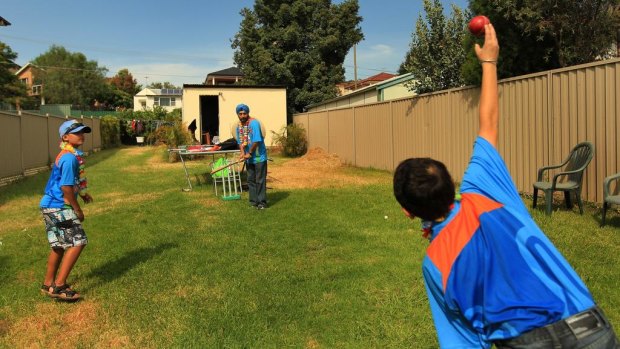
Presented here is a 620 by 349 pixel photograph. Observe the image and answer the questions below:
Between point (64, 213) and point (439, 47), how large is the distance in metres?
10.8

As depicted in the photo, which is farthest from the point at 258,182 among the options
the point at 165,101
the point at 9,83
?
the point at 165,101

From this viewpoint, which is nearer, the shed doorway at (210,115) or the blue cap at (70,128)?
the blue cap at (70,128)

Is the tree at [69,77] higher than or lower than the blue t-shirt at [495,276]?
higher

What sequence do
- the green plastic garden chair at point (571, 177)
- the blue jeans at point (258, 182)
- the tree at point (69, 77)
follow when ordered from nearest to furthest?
the green plastic garden chair at point (571, 177)
the blue jeans at point (258, 182)
the tree at point (69, 77)

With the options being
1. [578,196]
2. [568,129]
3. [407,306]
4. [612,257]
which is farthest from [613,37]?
[407,306]

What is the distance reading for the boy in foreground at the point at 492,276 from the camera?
149cm

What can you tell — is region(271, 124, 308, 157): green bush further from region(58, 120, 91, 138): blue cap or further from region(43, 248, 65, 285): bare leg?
region(43, 248, 65, 285): bare leg

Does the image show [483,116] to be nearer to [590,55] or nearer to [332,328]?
[332,328]

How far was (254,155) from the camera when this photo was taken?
8.38 meters

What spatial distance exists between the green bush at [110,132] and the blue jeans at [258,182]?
23466mm

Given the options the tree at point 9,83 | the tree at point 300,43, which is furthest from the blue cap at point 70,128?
the tree at point 9,83

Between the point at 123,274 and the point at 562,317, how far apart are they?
14.7 ft

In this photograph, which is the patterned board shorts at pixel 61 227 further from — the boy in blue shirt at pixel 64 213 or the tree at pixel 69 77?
the tree at pixel 69 77

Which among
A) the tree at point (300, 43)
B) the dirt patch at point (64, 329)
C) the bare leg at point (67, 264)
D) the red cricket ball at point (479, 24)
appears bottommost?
the dirt patch at point (64, 329)
